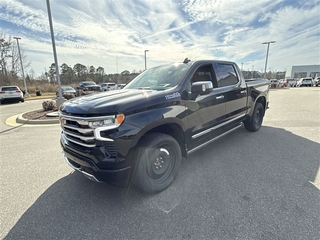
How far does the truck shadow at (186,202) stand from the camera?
210 cm

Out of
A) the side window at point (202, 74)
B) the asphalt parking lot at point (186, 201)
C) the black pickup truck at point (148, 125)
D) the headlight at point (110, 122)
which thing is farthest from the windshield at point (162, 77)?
the asphalt parking lot at point (186, 201)

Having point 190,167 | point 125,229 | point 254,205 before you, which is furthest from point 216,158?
point 125,229

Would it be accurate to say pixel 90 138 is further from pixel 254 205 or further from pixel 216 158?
pixel 216 158

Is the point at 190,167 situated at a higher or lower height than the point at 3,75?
lower

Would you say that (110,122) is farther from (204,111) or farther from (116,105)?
(204,111)

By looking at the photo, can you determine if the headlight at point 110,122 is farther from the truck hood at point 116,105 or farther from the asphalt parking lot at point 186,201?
the asphalt parking lot at point 186,201

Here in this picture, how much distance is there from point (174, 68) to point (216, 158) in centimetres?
210

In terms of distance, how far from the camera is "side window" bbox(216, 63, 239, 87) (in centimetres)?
390

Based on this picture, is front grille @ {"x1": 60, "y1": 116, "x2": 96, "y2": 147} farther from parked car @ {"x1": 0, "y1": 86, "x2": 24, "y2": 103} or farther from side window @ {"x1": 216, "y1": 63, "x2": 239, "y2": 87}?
parked car @ {"x1": 0, "y1": 86, "x2": 24, "y2": 103}

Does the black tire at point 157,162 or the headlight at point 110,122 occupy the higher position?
the headlight at point 110,122

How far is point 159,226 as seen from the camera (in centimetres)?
212

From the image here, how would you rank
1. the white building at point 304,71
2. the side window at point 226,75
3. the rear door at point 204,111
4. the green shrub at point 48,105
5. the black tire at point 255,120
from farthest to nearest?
the white building at point 304,71 → the green shrub at point 48,105 → the black tire at point 255,120 → the side window at point 226,75 → the rear door at point 204,111

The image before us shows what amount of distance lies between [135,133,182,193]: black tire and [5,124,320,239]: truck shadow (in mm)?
176

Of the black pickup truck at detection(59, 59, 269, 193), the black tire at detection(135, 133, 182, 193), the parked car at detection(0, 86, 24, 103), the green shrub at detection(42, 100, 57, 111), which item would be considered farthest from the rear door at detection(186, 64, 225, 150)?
the parked car at detection(0, 86, 24, 103)
